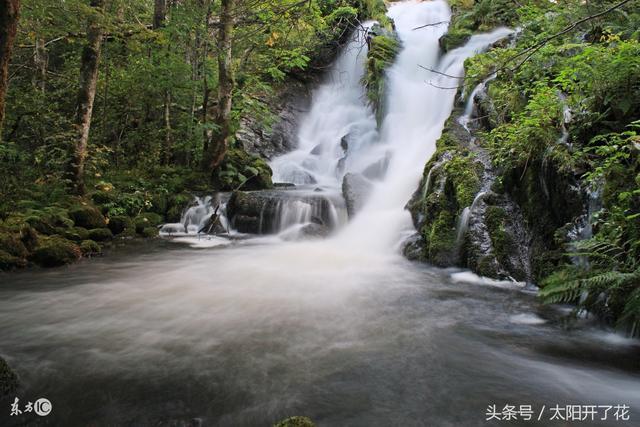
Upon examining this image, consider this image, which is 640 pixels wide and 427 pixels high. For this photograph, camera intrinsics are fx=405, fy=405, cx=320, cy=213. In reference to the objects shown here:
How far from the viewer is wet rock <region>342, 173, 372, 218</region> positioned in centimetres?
1052

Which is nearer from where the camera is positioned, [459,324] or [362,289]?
[459,324]

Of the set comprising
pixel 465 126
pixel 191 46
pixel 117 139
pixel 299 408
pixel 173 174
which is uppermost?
pixel 191 46

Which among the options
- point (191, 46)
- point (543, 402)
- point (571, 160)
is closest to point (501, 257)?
point (571, 160)

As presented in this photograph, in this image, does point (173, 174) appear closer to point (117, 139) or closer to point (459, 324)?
point (117, 139)

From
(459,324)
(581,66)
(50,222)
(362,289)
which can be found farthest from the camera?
(50,222)

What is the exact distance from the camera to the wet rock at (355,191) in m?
10.5

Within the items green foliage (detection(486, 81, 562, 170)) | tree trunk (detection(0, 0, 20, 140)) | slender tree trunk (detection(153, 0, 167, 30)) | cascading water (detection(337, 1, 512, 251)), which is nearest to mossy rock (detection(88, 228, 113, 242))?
cascading water (detection(337, 1, 512, 251))

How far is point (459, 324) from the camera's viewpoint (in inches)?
178

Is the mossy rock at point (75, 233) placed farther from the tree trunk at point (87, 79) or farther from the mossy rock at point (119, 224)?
the tree trunk at point (87, 79)

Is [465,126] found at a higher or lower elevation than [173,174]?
higher

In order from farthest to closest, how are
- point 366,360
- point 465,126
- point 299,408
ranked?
1. point 465,126
2. point 366,360
3. point 299,408

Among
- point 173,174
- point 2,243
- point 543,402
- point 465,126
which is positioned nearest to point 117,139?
point 173,174

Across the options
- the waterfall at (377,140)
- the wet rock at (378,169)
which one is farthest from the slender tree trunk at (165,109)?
the wet rock at (378,169)

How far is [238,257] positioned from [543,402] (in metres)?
6.00
